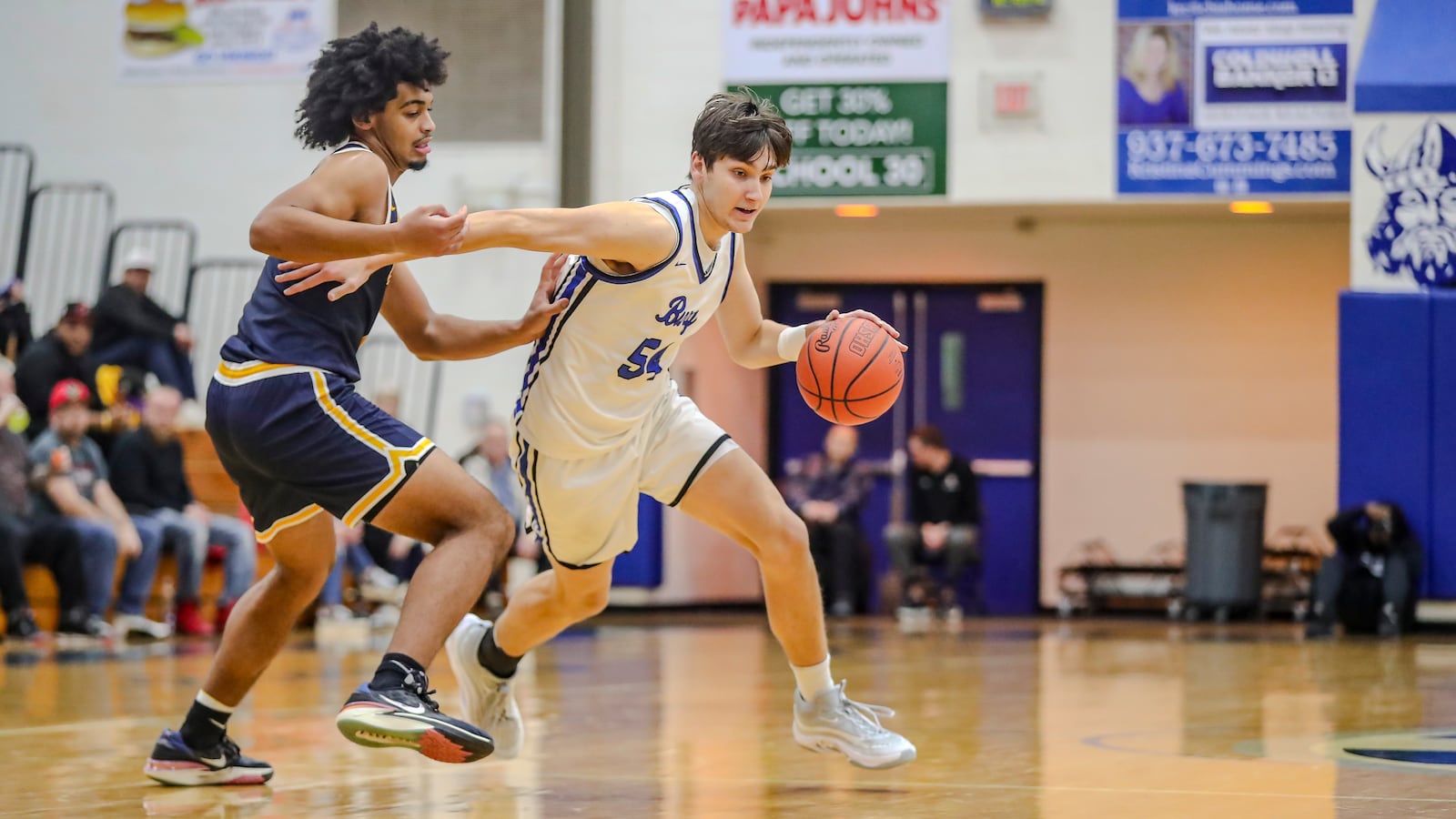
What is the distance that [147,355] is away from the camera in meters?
13.3

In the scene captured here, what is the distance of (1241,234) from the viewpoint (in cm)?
1569

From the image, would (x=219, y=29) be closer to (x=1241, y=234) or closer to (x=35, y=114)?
(x=35, y=114)

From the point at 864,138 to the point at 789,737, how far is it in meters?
8.70

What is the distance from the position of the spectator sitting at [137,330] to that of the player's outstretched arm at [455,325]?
9.11m

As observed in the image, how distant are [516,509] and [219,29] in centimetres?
496

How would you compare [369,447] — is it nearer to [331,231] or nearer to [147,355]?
[331,231]

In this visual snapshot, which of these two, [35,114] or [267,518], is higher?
[35,114]

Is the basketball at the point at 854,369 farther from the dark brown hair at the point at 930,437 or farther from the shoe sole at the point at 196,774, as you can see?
the dark brown hair at the point at 930,437

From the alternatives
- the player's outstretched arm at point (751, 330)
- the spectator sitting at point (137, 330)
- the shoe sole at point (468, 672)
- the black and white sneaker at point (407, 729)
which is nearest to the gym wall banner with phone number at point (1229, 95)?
the spectator sitting at point (137, 330)

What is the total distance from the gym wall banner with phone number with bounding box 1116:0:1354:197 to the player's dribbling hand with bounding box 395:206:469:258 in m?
10.3

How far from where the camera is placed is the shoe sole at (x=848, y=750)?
4.63 meters

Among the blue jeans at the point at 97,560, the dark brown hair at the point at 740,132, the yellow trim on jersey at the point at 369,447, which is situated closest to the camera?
the yellow trim on jersey at the point at 369,447

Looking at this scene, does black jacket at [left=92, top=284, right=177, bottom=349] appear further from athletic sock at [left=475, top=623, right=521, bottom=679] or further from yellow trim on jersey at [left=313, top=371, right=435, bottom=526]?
yellow trim on jersey at [left=313, top=371, right=435, bottom=526]

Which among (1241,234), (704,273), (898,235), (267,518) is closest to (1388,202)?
(1241,234)
